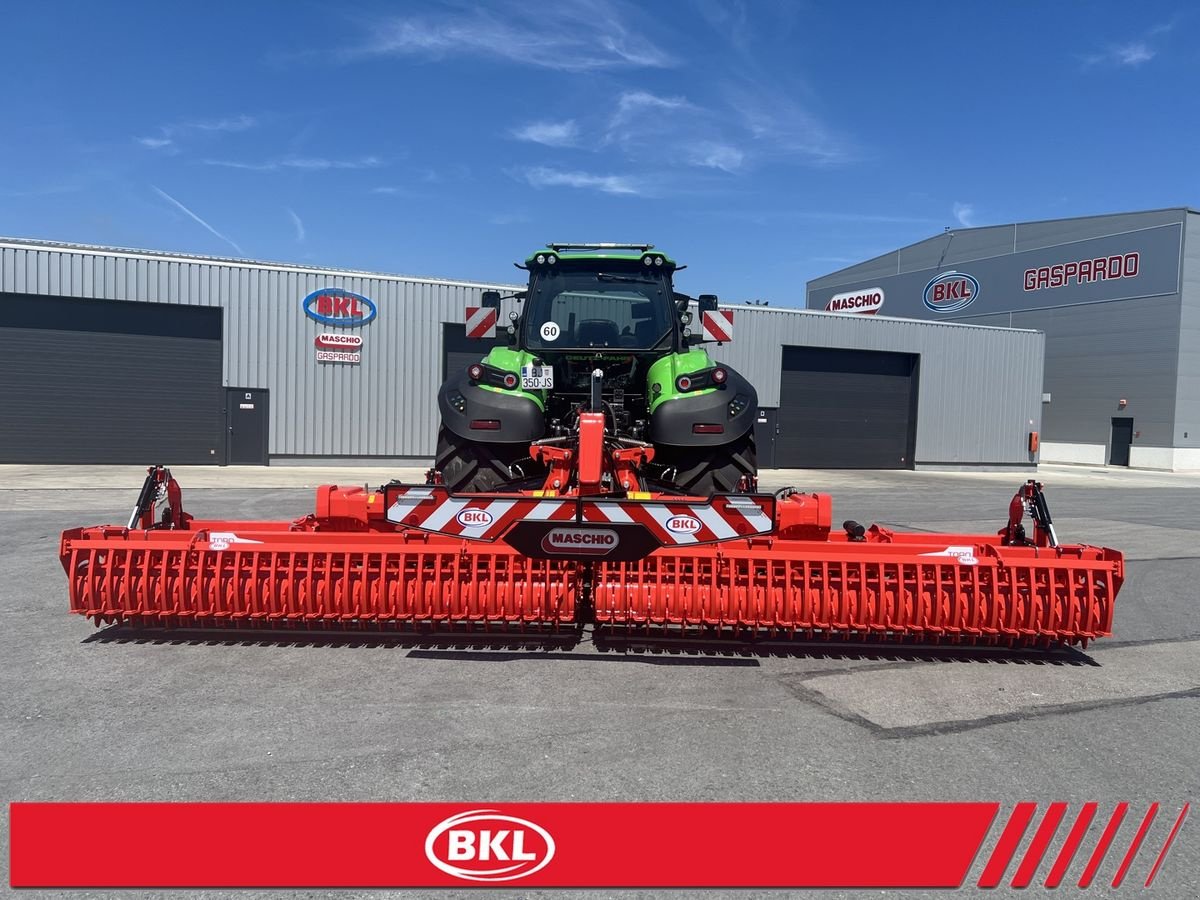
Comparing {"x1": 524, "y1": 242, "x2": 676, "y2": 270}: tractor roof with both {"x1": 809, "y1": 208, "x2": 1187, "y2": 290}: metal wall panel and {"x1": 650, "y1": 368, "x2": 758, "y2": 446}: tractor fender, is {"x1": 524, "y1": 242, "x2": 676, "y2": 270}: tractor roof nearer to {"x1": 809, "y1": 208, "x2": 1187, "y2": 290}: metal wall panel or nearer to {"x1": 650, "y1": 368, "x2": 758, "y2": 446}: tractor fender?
{"x1": 650, "y1": 368, "x2": 758, "y2": 446}: tractor fender

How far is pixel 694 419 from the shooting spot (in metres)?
5.79

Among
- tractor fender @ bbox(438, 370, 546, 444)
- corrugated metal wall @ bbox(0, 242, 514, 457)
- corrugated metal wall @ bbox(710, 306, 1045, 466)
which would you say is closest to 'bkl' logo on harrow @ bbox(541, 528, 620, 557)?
Result: tractor fender @ bbox(438, 370, 546, 444)

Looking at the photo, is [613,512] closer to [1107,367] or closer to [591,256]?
[591,256]

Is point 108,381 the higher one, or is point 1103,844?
point 108,381

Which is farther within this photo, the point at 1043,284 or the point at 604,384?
the point at 1043,284

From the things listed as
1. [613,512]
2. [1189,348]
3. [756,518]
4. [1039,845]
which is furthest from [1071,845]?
[1189,348]

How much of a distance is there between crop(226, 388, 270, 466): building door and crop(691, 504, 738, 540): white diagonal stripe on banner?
58.4ft

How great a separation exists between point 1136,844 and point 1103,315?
37131 mm

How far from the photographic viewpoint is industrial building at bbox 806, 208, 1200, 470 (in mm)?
31375

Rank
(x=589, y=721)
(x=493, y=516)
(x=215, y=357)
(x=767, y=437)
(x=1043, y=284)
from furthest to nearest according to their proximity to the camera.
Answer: (x=1043, y=284) → (x=767, y=437) → (x=215, y=357) → (x=493, y=516) → (x=589, y=721)

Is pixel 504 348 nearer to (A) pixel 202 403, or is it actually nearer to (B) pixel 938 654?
(B) pixel 938 654

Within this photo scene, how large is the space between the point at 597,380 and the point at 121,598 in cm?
334

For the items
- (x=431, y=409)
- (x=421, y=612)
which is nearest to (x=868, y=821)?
(x=421, y=612)

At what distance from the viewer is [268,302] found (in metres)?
19.9
